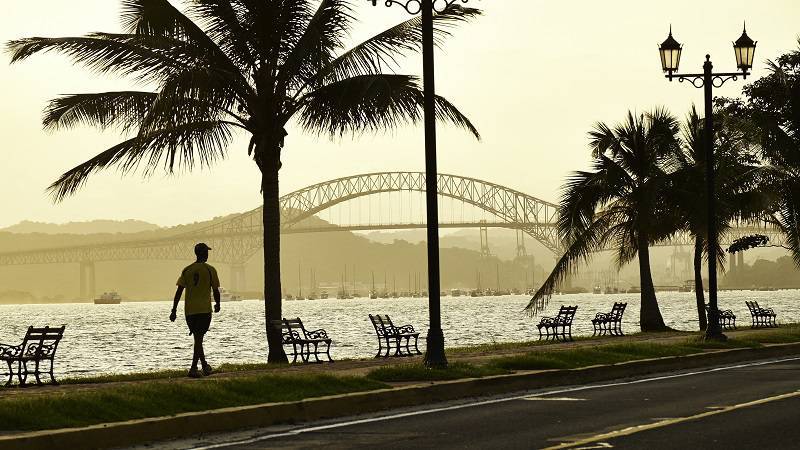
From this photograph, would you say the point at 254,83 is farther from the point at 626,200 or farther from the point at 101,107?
the point at 626,200

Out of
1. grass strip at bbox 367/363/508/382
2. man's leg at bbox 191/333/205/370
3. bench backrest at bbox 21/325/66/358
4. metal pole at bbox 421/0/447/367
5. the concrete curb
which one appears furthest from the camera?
bench backrest at bbox 21/325/66/358

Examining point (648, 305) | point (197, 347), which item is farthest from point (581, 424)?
point (648, 305)

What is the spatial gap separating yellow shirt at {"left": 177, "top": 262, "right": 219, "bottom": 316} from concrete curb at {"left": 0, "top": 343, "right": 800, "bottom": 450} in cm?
371

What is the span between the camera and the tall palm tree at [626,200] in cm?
3759

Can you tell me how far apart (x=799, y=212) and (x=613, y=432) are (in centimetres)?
2794

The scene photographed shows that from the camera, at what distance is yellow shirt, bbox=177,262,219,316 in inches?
709

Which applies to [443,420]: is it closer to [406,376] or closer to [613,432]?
[613,432]

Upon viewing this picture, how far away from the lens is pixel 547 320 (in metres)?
35.6

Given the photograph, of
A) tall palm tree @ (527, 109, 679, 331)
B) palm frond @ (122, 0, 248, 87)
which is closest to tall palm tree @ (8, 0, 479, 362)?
palm frond @ (122, 0, 248, 87)

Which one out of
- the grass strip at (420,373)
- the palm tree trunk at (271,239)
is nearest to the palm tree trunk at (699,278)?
the palm tree trunk at (271,239)

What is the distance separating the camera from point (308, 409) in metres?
14.2

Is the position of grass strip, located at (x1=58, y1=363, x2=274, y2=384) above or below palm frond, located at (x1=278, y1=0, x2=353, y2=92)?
below

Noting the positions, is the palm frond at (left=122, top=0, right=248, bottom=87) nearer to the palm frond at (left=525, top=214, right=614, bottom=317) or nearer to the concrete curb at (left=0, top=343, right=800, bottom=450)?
the concrete curb at (left=0, top=343, right=800, bottom=450)

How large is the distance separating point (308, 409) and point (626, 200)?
26207 mm
